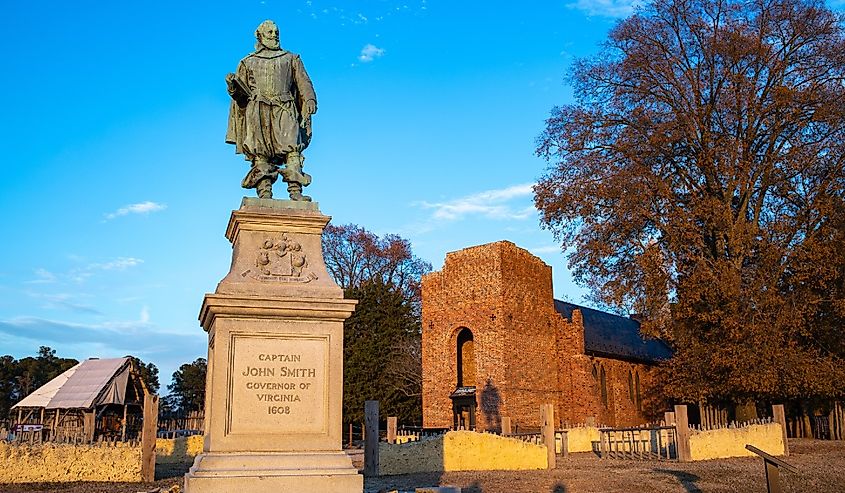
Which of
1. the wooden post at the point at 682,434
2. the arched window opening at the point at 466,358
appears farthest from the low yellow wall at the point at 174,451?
the arched window opening at the point at 466,358

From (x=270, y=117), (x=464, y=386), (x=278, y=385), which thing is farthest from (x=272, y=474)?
(x=464, y=386)

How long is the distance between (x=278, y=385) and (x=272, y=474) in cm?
77

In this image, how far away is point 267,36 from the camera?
815 cm

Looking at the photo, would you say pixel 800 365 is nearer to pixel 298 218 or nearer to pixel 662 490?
pixel 662 490

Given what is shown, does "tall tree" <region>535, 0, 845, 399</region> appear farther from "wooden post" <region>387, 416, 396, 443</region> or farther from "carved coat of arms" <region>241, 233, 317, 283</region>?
"carved coat of arms" <region>241, 233, 317, 283</region>

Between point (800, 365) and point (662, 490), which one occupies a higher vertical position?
point (800, 365)

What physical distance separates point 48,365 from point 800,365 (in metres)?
54.6

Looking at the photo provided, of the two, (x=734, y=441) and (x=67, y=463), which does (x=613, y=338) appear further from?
(x=67, y=463)

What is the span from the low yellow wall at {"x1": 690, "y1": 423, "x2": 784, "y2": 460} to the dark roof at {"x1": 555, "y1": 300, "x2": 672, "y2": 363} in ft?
53.3

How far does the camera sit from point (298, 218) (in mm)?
7289

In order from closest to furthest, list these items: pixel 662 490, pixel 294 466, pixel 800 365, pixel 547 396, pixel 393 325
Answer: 1. pixel 294 466
2. pixel 662 490
3. pixel 800 365
4. pixel 547 396
5. pixel 393 325

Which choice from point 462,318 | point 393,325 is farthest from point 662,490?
point 393,325

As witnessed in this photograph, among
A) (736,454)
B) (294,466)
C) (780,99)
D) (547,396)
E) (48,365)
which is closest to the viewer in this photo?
(294,466)

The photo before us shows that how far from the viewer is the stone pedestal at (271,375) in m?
6.51
